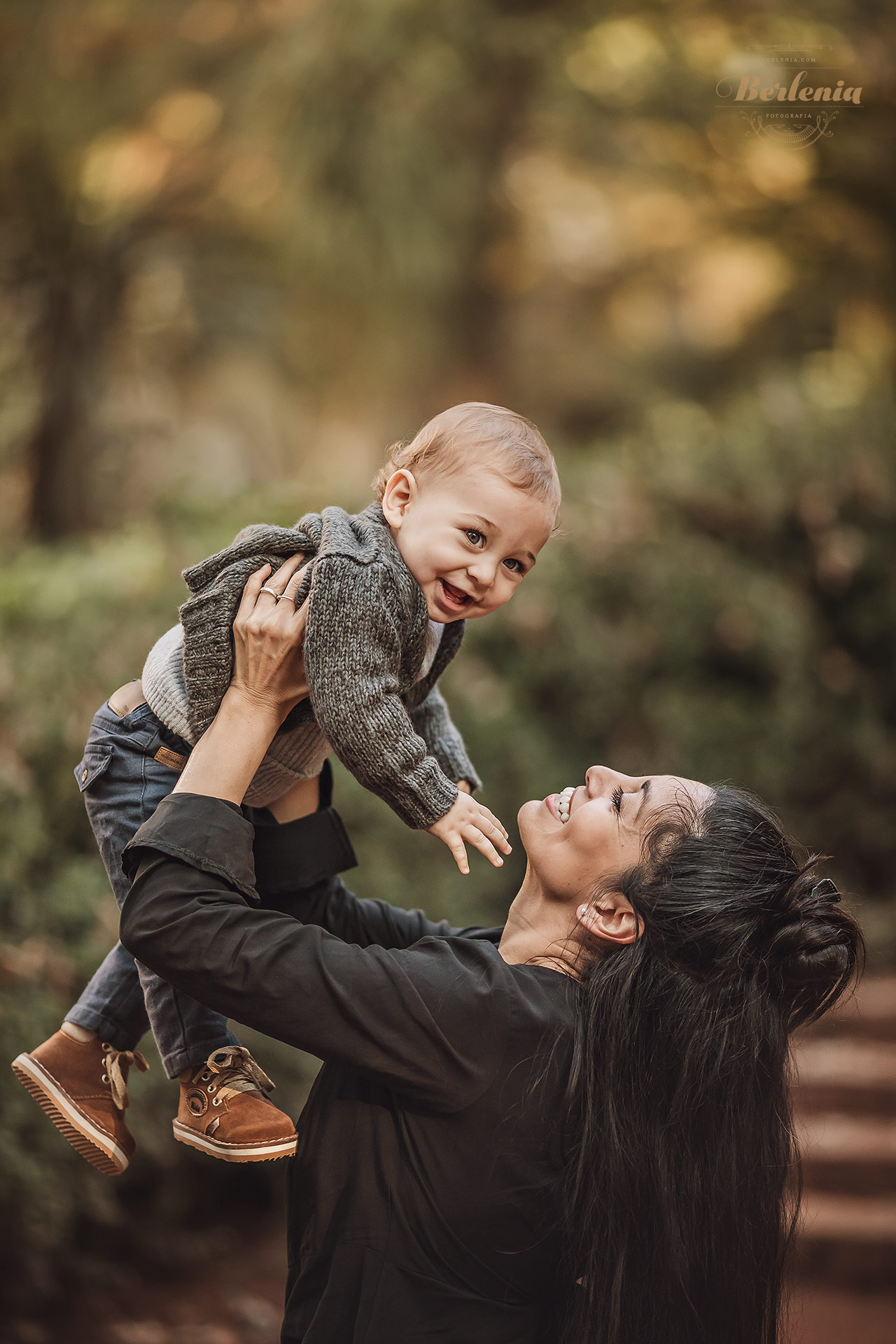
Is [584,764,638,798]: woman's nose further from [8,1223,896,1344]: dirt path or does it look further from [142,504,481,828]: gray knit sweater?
[8,1223,896,1344]: dirt path

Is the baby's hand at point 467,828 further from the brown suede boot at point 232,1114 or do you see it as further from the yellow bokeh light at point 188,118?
the yellow bokeh light at point 188,118

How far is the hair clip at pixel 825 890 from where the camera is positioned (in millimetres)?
1630

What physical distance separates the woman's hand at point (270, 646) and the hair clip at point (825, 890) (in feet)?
2.63

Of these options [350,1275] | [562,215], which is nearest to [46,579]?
[350,1275]

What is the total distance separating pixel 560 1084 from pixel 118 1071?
2.31 ft

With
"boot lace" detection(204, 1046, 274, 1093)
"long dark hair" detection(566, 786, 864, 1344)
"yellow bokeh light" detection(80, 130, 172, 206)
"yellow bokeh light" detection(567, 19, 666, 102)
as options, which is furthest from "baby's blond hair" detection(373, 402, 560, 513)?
"yellow bokeh light" detection(567, 19, 666, 102)

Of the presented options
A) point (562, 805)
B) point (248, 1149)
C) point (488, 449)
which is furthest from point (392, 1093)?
point (488, 449)

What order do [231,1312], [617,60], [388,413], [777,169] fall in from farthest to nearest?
[388,413]
[777,169]
[617,60]
[231,1312]

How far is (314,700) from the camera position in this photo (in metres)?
1.52

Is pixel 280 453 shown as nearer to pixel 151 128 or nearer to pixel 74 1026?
pixel 151 128

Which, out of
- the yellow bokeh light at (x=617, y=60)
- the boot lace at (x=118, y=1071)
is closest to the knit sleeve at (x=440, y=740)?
the boot lace at (x=118, y=1071)

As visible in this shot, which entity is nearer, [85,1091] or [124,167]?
[85,1091]

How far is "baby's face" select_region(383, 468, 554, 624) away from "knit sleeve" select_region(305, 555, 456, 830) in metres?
0.12

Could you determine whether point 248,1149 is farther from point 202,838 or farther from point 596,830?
point 596,830
